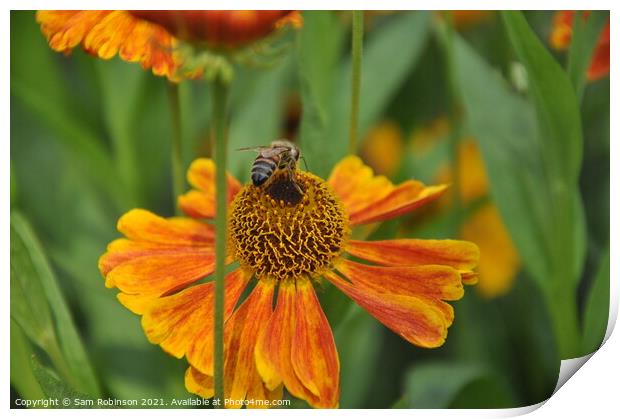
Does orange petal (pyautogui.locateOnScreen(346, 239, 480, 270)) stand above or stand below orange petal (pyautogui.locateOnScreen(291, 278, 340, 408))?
above

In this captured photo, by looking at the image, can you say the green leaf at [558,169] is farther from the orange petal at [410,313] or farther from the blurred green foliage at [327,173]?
the orange petal at [410,313]

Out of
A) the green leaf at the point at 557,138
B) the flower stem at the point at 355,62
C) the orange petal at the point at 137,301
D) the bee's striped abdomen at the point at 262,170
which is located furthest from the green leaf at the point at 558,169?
the orange petal at the point at 137,301

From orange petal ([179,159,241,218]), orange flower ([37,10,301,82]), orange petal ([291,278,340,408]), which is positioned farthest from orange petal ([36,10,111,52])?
orange petal ([291,278,340,408])

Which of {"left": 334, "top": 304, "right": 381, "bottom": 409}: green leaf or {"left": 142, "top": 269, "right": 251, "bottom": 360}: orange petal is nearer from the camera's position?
{"left": 142, "top": 269, "right": 251, "bottom": 360}: orange petal

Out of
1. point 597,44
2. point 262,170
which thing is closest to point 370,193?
point 262,170

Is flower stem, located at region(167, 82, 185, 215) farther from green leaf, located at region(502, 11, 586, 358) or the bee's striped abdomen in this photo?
green leaf, located at region(502, 11, 586, 358)
